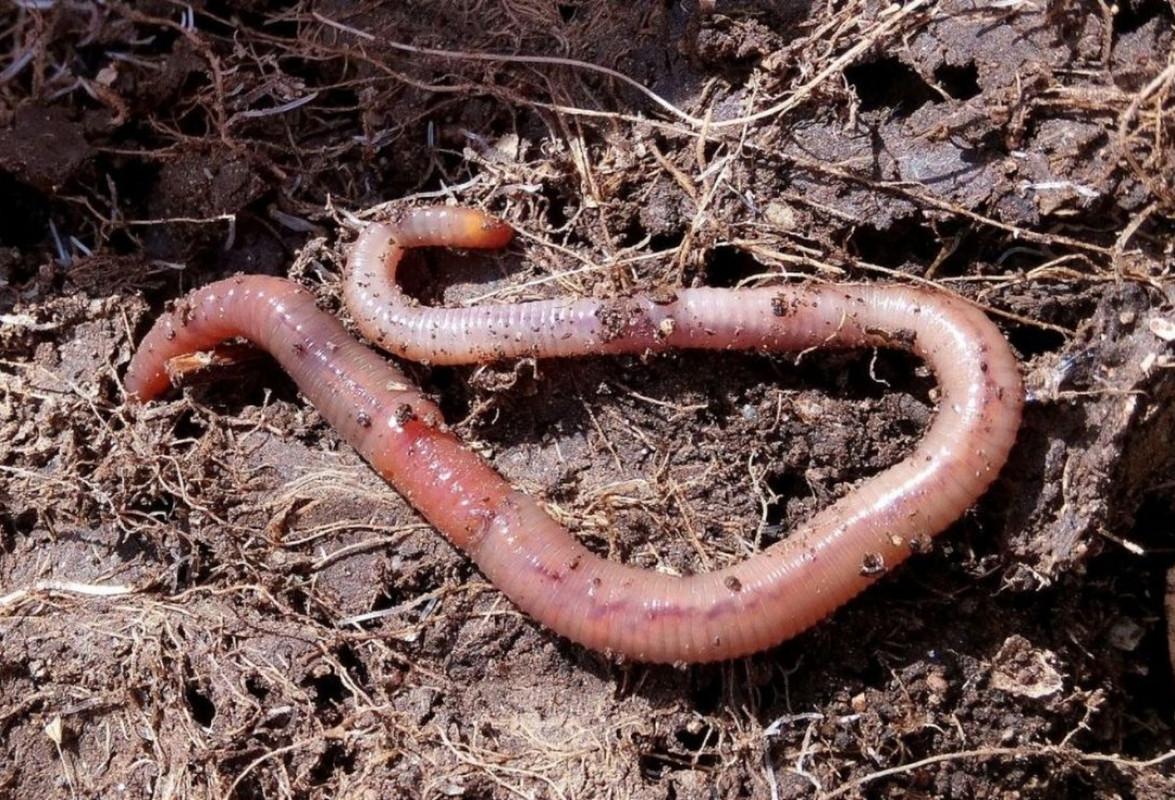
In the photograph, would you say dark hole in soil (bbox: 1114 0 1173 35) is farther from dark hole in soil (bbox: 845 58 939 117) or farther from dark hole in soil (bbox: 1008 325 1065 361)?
dark hole in soil (bbox: 1008 325 1065 361)

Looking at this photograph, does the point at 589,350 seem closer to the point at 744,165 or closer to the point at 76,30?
the point at 744,165

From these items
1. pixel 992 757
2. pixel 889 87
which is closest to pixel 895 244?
pixel 889 87

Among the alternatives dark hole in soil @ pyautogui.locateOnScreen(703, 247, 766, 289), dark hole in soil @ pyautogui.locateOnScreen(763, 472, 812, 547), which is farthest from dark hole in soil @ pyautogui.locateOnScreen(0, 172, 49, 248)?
dark hole in soil @ pyautogui.locateOnScreen(763, 472, 812, 547)

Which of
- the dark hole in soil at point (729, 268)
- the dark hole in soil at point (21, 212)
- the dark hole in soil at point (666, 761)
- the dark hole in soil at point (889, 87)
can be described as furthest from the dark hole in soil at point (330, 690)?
the dark hole in soil at point (889, 87)

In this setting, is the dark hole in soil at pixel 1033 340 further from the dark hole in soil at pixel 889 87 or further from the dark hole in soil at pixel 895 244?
the dark hole in soil at pixel 889 87

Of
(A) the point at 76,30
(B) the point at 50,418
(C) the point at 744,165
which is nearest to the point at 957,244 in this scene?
(C) the point at 744,165
